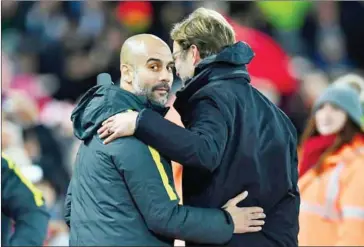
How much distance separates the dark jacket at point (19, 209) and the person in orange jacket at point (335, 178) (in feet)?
5.85

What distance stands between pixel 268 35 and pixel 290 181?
7474mm

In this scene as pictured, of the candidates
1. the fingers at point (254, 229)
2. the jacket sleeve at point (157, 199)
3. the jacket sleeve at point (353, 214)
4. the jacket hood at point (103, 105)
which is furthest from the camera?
the jacket sleeve at point (353, 214)

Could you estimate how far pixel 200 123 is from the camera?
459 cm

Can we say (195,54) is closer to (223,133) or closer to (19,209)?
(223,133)

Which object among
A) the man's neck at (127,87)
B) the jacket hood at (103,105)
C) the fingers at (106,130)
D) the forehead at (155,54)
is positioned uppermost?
the forehead at (155,54)

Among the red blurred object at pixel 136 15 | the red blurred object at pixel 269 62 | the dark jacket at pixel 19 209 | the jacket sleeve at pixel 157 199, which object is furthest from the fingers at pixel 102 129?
the red blurred object at pixel 136 15

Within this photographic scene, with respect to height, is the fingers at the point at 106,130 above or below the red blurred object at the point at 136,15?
below

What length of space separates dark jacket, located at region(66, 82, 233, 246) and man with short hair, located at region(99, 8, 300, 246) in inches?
2.6

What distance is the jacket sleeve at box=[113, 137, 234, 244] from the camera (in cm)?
447

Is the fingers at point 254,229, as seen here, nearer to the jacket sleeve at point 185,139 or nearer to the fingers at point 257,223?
the fingers at point 257,223

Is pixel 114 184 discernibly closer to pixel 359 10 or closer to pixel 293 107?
pixel 293 107

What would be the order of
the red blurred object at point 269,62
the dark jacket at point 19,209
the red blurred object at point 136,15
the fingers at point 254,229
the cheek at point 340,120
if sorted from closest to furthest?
the fingers at point 254,229 < the dark jacket at point 19,209 < the cheek at point 340,120 < the red blurred object at point 269,62 < the red blurred object at point 136,15

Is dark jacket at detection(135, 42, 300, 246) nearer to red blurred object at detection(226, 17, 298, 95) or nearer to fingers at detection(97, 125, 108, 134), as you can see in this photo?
fingers at detection(97, 125, 108, 134)

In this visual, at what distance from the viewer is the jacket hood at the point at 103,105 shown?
4.59 meters
